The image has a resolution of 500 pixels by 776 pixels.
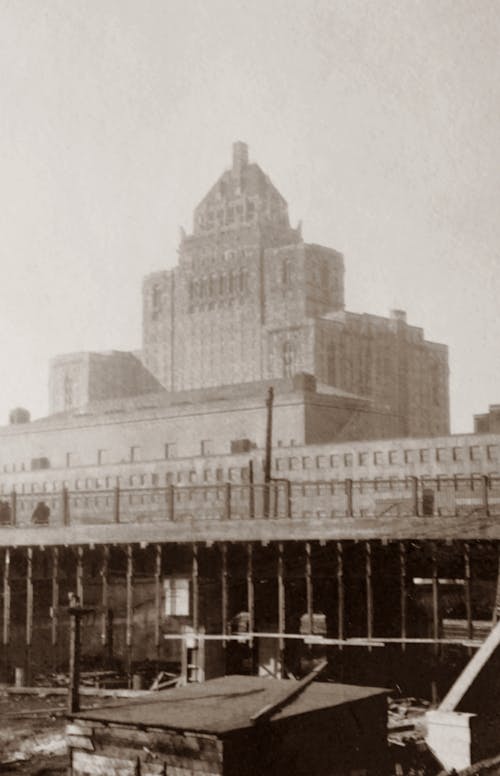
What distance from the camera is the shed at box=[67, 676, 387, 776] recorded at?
39.8 ft

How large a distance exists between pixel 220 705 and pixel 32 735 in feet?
27.2

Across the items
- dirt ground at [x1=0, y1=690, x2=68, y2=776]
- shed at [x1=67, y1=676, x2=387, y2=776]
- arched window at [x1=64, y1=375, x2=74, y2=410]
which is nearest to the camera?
shed at [x1=67, y1=676, x2=387, y2=776]

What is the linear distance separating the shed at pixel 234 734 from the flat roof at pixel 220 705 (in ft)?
0.05

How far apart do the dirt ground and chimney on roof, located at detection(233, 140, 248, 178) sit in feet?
313

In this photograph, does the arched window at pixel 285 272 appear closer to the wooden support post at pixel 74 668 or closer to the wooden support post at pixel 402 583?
the wooden support post at pixel 402 583

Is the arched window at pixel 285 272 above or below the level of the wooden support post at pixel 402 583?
above

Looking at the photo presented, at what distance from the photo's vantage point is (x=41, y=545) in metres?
26.5

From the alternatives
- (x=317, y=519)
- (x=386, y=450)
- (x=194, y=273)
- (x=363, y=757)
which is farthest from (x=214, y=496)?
(x=194, y=273)

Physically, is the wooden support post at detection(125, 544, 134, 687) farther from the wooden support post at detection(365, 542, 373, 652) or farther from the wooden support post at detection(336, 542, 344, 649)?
the wooden support post at detection(365, 542, 373, 652)

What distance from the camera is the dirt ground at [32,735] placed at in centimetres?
1742

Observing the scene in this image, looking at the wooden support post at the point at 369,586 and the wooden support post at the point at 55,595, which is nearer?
the wooden support post at the point at 369,586

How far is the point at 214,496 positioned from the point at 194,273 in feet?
191

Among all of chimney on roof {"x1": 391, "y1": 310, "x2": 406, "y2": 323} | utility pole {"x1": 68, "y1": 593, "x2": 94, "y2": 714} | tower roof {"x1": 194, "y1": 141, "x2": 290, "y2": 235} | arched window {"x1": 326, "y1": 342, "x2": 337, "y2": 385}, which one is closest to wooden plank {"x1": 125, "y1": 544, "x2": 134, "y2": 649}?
utility pole {"x1": 68, "y1": 593, "x2": 94, "y2": 714}

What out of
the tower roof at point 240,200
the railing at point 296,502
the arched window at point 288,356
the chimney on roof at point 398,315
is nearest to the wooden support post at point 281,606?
the railing at point 296,502
